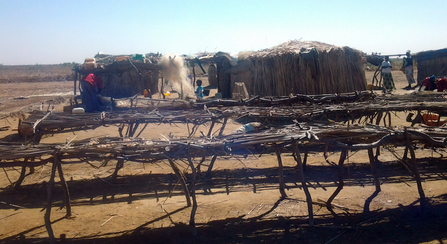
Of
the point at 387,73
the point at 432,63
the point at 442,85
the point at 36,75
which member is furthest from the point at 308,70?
the point at 36,75

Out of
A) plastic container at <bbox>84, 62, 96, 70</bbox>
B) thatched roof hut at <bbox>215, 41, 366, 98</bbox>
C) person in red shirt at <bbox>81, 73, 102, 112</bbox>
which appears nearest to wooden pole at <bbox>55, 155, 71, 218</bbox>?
person in red shirt at <bbox>81, 73, 102, 112</bbox>

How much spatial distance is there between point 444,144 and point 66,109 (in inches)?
458

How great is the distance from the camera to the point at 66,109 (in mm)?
12242

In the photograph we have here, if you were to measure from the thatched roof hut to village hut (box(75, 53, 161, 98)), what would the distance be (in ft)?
13.5

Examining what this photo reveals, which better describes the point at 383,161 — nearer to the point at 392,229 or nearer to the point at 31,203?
the point at 392,229

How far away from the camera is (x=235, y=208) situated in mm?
4789

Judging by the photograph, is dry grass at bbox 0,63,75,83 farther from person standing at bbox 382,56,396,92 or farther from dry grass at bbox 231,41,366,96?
person standing at bbox 382,56,396,92

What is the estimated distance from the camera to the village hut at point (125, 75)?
13500 mm

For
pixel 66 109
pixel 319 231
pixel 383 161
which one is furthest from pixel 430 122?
pixel 66 109

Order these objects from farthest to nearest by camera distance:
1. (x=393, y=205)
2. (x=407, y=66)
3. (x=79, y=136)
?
(x=407, y=66) < (x=79, y=136) < (x=393, y=205)

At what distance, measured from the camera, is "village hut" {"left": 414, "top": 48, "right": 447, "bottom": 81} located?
57.3 feet

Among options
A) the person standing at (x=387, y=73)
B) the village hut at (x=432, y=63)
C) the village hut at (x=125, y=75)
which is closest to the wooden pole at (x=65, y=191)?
the village hut at (x=125, y=75)

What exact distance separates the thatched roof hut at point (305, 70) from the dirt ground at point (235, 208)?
19.7 ft

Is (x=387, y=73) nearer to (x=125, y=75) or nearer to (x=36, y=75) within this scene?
(x=125, y=75)
